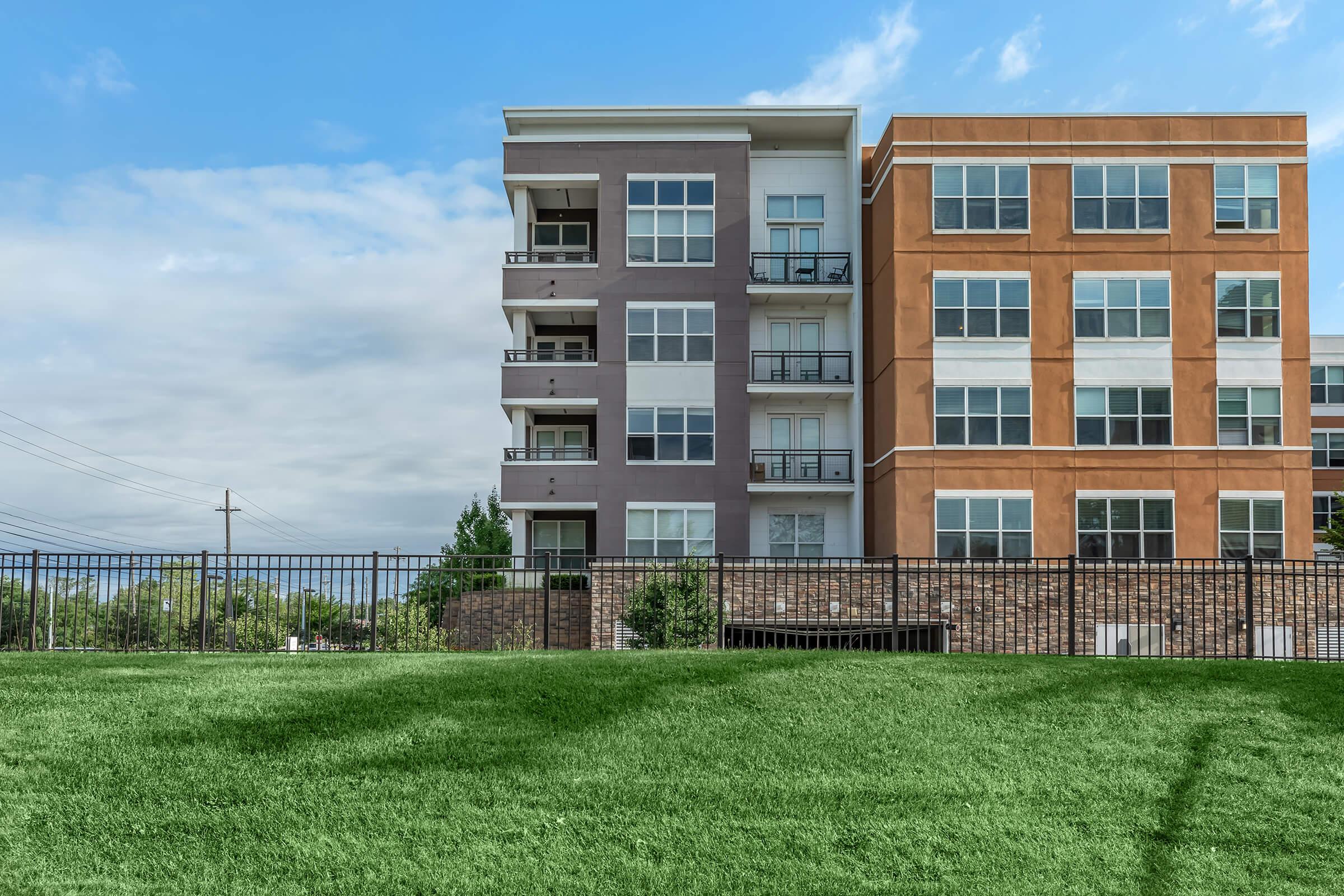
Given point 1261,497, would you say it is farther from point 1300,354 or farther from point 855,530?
point 855,530

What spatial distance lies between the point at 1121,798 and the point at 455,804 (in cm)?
565

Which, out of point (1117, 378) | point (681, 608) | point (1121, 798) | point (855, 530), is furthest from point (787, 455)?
point (1121, 798)

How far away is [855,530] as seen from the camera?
32.1 metres

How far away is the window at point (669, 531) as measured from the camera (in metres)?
31.8

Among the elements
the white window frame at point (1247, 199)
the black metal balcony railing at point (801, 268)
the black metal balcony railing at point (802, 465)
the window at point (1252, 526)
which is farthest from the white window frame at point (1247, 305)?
the black metal balcony railing at point (802, 465)

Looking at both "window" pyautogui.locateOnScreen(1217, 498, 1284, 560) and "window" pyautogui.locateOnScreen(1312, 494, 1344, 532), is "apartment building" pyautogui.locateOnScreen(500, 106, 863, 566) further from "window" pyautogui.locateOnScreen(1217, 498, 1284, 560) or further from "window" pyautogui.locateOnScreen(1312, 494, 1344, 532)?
"window" pyautogui.locateOnScreen(1312, 494, 1344, 532)

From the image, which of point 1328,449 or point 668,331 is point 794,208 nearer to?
point 668,331

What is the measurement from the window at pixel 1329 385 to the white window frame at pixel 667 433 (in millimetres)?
35774

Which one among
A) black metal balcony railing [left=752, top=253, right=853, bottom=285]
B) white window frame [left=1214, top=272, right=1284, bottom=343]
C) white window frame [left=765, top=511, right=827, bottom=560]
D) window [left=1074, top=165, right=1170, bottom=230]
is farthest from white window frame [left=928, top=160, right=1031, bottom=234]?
white window frame [left=765, top=511, right=827, bottom=560]

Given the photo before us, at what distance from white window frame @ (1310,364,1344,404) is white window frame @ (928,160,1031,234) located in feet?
101

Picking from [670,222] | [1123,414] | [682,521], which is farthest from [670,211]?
[1123,414]

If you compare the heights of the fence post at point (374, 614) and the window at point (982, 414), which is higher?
the window at point (982, 414)

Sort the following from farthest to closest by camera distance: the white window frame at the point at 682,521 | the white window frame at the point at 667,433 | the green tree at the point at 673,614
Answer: the white window frame at the point at 667,433
the white window frame at the point at 682,521
the green tree at the point at 673,614

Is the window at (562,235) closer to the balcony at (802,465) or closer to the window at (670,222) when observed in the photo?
the window at (670,222)
